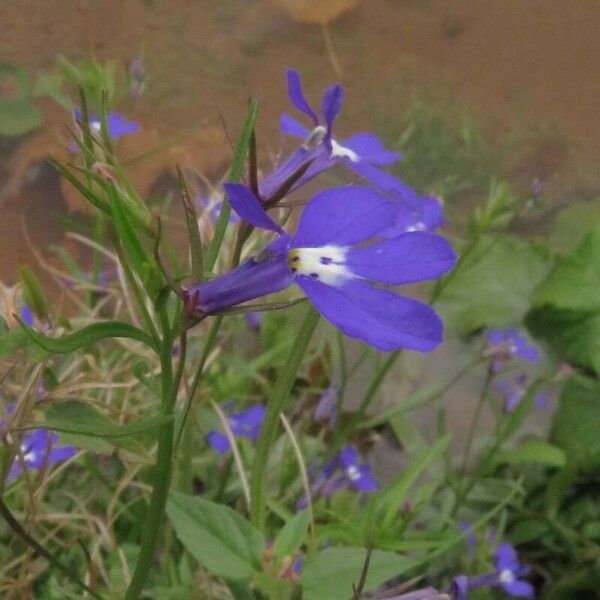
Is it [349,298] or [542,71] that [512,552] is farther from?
[542,71]

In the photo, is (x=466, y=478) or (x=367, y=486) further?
(x=466, y=478)

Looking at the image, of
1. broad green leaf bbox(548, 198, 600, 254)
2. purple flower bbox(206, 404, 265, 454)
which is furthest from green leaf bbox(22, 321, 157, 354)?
broad green leaf bbox(548, 198, 600, 254)

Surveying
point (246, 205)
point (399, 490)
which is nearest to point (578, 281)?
point (399, 490)

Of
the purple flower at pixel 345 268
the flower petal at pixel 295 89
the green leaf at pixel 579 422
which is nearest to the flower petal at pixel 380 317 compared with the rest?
the purple flower at pixel 345 268

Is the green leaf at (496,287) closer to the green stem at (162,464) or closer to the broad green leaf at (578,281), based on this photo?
the broad green leaf at (578,281)

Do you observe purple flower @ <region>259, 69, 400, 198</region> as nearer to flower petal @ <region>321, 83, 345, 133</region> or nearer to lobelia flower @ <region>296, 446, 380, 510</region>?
flower petal @ <region>321, 83, 345, 133</region>

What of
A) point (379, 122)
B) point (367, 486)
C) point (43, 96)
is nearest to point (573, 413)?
point (367, 486)
